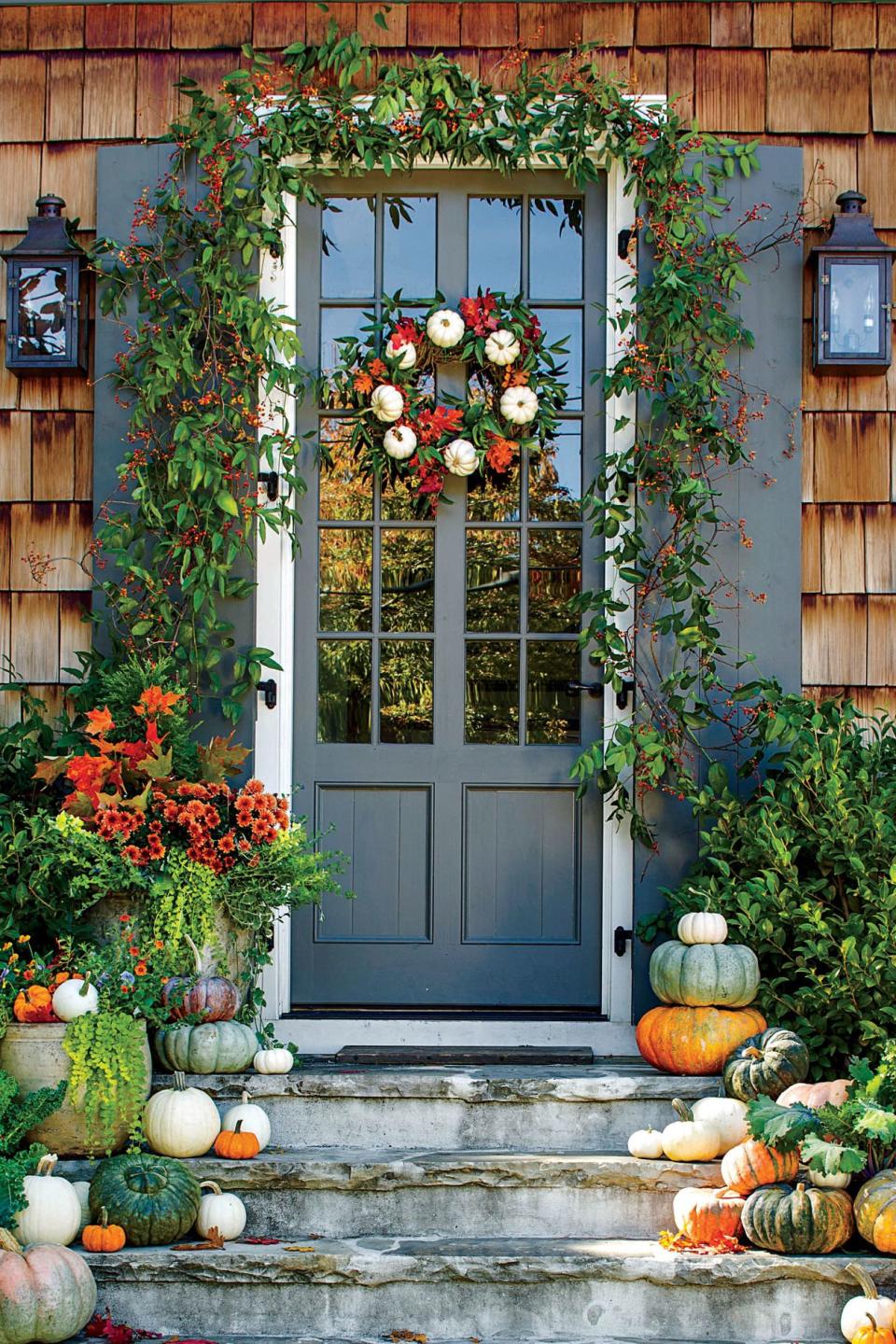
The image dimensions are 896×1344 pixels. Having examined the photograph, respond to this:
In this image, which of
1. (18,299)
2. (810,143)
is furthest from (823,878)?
(18,299)

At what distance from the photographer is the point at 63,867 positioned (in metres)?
3.68

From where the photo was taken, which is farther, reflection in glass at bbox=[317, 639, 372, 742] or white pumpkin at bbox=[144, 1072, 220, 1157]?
reflection in glass at bbox=[317, 639, 372, 742]

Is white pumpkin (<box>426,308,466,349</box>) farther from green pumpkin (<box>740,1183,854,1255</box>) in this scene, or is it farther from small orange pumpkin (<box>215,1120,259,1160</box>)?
green pumpkin (<box>740,1183,854,1255</box>)

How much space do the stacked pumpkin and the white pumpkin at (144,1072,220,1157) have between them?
44.8 inches

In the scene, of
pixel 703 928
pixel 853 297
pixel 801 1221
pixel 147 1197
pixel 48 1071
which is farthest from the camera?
pixel 853 297

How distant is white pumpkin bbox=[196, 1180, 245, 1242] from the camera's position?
3.22 metres

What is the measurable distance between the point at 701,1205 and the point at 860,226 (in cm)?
276

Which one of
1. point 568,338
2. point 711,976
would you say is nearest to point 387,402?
point 568,338

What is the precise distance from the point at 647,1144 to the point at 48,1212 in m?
1.38

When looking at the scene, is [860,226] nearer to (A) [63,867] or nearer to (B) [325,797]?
(B) [325,797]

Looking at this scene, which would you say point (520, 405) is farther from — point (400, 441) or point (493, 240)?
point (493, 240)

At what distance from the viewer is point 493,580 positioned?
14.4 feet

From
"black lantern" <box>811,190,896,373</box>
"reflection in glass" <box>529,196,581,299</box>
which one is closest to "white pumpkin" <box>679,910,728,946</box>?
"black lantern" <box>811,190,896,373</box>

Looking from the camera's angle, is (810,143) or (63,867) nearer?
(63,867)
